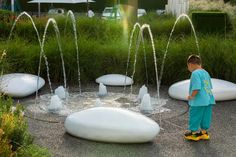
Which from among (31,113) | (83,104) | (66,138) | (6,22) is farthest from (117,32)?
(66,138)

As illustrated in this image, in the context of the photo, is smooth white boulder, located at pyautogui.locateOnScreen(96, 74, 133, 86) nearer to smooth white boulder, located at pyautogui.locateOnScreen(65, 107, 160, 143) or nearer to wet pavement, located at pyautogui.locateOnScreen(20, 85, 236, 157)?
wet pavement, located at pyautogui.locateOnScreen(20, 85, 236, 157)

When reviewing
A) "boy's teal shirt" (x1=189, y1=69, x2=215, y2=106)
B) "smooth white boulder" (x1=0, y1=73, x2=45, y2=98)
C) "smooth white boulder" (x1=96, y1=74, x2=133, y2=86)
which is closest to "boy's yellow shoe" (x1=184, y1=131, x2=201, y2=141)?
"boy's teal shirt" (x1=189, y1=69, x2=215, y2=106)

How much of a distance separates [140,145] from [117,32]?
25.6ft

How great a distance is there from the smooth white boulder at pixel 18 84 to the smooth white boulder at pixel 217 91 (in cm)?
259

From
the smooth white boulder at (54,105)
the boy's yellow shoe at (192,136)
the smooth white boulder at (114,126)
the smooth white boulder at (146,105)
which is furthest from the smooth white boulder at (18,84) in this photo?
the boy's yellow shoe at (192,136)

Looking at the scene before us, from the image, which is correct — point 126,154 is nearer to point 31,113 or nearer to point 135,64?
point 31,113

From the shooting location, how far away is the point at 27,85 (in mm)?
9164

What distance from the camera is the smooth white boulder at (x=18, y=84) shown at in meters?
8.89

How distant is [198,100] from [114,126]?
3.79ft

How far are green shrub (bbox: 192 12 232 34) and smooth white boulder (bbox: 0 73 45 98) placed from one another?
275 inches

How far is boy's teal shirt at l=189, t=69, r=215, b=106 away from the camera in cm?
636

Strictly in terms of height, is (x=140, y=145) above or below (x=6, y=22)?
below

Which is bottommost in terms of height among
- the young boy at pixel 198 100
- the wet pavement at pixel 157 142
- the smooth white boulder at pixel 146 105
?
the wet pavement at pixel 157 142

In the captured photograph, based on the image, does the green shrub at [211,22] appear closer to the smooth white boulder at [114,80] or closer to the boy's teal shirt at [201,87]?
the smooth white boulder at [114,80]
